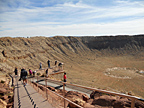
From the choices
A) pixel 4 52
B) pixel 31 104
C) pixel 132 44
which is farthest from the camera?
pixel 132 44

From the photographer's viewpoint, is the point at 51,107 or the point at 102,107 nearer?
the point at 102,107

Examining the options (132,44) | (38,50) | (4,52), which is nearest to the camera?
(4,52)

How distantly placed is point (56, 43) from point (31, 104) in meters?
48.2

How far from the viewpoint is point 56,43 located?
2062 inches

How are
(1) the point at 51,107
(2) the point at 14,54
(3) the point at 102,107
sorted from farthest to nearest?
(2) the point at 14,54 → (1) the point at 51,107 → (3) the point at 102,107

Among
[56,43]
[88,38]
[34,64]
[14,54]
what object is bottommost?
[34,64]

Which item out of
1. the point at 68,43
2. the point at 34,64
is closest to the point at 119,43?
the point at 68,43

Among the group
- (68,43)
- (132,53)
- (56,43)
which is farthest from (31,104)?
(132,53)

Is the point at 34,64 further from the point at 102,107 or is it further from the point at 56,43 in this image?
the point at 102,107

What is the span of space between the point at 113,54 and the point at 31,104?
2292 inches

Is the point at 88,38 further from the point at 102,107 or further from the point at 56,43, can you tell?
the point at 102,107

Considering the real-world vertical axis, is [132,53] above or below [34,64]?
above

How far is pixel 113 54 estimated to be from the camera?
58.1 m

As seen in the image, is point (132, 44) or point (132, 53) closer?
point (132, 53)
